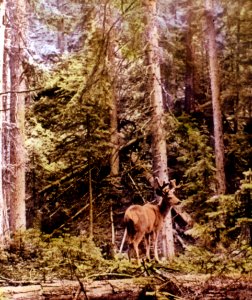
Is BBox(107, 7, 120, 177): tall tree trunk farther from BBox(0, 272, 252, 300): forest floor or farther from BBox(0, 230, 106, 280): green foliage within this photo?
BBox(0, 272, 252, 300): forest floor

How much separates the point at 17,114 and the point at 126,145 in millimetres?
1811

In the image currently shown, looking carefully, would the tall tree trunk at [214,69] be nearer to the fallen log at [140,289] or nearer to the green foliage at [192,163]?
the green foliage at [192,163]

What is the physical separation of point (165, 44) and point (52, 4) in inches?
81.3

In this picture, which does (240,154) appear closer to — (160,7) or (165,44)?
(165,44)

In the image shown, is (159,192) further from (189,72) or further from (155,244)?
(189,72)

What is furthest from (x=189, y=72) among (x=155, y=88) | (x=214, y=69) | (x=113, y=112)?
(x=113, y=112)

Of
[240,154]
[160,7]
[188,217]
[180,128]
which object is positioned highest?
[160,7]

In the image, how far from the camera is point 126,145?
6.77m

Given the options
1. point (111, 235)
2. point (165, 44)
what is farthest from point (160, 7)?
point (111, 235)

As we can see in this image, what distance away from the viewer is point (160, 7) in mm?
7066

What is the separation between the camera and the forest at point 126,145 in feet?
18.9

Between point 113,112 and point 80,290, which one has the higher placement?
point 113,112

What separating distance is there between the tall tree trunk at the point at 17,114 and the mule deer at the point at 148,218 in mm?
1716

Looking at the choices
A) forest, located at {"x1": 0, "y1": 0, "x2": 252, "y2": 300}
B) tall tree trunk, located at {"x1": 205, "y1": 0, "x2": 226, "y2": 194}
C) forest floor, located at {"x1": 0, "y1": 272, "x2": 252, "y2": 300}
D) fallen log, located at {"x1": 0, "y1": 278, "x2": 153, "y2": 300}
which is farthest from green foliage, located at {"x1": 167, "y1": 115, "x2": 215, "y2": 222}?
fallen log, located at {"x1": 0, "y1": 278, "x2": 153, "y2": 300}
